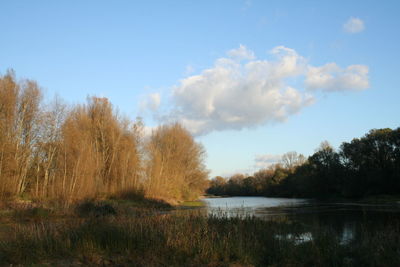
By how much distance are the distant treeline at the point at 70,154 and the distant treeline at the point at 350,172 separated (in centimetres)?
3932

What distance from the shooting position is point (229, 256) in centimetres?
1070

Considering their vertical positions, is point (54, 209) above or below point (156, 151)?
below

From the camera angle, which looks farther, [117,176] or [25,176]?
[117,176]

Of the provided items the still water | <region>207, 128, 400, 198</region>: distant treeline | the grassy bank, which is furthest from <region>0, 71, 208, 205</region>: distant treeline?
<region>207, 128, 400, 198</region>: distant treeline

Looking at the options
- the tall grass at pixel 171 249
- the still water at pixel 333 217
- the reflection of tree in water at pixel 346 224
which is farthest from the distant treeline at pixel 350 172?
the tall grass at pixel 171 249

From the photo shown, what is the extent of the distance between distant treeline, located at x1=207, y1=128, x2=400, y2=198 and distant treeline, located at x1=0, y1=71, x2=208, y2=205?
129ft

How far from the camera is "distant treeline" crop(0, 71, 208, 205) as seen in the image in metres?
31.4

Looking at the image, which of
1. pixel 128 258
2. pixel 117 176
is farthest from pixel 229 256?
pixel 117 176

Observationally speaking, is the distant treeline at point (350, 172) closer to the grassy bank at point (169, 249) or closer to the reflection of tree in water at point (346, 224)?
the reflection of tree in water at point (346, 224)

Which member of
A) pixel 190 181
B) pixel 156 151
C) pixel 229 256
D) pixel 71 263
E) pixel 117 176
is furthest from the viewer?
pixel 190 181

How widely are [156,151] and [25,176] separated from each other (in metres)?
17.7

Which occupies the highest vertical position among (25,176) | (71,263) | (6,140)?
(6,140)

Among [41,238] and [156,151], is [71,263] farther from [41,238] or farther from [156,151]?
[156,151]

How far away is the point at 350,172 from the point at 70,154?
198 ft
